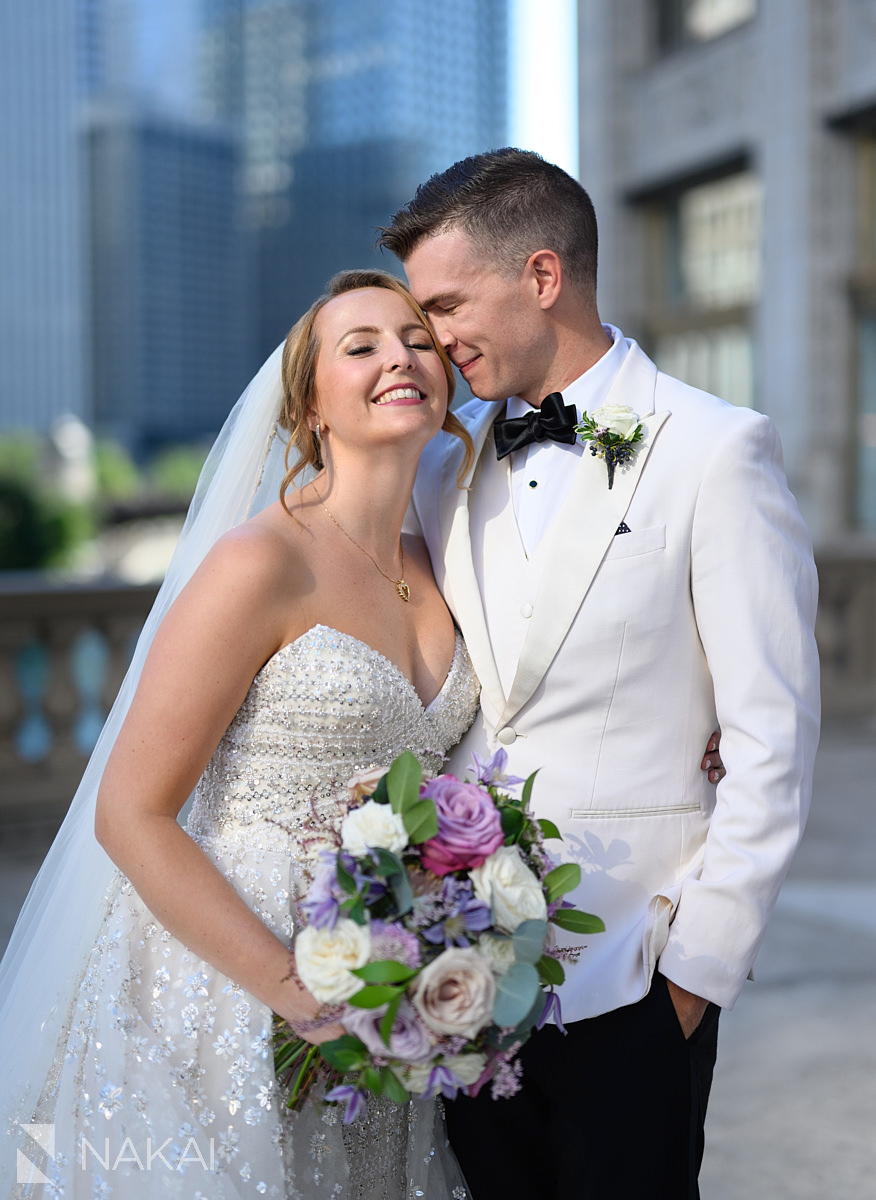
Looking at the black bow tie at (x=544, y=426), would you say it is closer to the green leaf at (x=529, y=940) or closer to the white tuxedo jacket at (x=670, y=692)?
the white tuxedo jacket at (x=670, y=692)

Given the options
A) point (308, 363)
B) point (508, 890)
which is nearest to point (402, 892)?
point (508, 890)

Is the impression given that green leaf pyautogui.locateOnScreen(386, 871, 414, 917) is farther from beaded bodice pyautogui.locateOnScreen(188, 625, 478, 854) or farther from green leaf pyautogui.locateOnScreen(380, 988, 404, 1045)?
beaded bodice pyautogui.locateOnScreen(188, 625, 478, 854)

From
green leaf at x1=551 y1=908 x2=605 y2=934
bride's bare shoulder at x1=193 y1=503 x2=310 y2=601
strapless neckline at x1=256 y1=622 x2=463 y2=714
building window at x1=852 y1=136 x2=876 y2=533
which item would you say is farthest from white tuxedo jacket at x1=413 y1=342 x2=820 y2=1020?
building window at x1=852 y1=136 x2=876 y2=533

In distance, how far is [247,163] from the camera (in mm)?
126875

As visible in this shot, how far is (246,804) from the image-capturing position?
7.01 feet

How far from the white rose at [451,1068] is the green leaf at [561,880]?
261mm

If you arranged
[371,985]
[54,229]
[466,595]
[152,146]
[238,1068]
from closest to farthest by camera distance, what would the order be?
1. [371,985]
2. [238,1068]
3. [466,595]
4. [54,229]
5. [152,146]

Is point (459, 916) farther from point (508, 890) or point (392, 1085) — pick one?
point (392, 1085)

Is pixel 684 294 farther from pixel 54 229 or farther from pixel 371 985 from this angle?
pixel 54 229

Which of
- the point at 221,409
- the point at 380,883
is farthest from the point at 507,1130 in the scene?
the point at 221,409

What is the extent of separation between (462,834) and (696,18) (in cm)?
1287

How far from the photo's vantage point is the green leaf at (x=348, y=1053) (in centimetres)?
162

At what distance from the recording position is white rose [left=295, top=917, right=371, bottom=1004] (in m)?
1.57

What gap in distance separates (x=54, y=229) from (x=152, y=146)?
14847 millimetres
